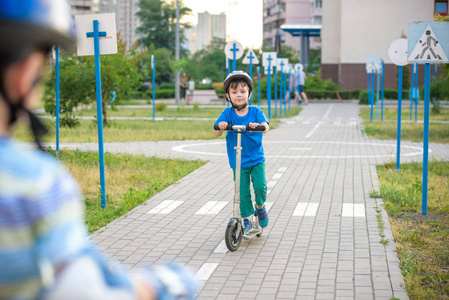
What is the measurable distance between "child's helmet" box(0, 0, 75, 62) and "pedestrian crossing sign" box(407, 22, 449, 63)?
24.8 feet

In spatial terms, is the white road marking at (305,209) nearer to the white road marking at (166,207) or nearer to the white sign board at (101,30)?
the white road marking at (166,207)

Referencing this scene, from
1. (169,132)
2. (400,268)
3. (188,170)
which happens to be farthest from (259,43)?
(400,268)

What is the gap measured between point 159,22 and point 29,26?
102 metres

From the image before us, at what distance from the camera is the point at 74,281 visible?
131 cm

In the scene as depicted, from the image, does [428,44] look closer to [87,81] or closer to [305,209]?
[305,209]

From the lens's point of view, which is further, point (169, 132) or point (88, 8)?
point (88, 8)

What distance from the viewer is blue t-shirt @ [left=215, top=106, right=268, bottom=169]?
6746mm

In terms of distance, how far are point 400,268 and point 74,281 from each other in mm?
4969

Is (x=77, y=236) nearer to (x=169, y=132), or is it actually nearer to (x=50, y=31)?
(x=50, y=31)

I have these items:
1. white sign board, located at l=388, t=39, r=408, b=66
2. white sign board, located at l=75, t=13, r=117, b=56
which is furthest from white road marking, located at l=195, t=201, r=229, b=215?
white sign board, located at l=388, t=39, r=408, b=66

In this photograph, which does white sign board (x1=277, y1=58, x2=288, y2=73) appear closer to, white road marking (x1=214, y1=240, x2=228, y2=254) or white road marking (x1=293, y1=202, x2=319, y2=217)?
white road marking (x1=293, y1=202, x2=319, y2=217)

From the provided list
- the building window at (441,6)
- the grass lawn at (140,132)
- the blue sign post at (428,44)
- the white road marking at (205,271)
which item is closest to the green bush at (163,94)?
the building window at (441,6)

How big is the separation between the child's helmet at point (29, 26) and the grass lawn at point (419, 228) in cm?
429

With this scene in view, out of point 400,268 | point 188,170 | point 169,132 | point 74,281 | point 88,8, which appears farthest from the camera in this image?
point 88,8
